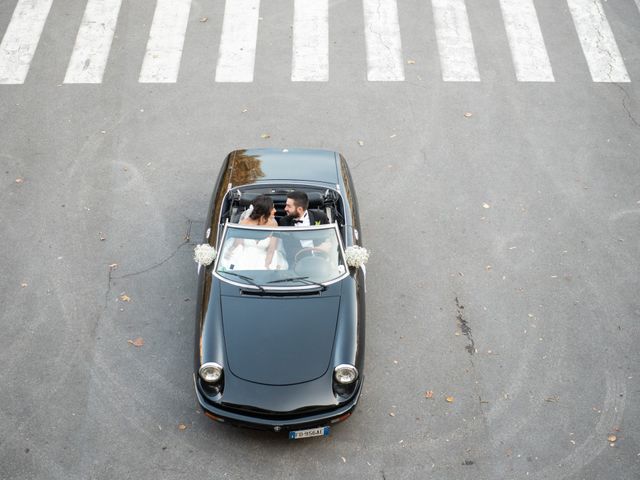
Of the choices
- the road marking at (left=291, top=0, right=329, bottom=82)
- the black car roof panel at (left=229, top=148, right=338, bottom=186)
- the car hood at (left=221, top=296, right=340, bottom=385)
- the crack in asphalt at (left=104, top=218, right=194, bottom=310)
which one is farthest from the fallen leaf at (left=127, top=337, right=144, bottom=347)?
the road marking at (left=291, top=0, right=329, bottom=82)

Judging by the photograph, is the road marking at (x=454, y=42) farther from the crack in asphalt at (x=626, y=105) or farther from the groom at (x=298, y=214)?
the groom at (x=298, y=214)

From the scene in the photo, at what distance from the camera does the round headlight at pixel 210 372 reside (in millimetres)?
7148

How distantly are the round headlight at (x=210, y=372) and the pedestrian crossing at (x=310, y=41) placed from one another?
253 inches

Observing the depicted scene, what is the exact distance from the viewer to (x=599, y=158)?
11141 millimetres

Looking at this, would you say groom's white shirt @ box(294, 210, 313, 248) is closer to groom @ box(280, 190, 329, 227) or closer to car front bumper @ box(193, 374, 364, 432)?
groom @ box(280, 190, 329, 227)

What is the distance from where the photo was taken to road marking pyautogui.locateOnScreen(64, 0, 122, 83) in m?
12.2

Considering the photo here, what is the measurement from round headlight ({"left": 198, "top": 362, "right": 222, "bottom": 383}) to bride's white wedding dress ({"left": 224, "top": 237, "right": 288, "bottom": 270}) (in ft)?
3.96

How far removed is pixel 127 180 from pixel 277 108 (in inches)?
111

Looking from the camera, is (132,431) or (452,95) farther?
(452,95)

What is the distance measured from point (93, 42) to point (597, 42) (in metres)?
9.37

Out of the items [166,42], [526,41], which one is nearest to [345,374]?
[166,42]

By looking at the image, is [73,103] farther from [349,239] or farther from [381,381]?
[381,381]

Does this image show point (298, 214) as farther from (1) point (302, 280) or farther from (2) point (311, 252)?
(1) point (302, 280)

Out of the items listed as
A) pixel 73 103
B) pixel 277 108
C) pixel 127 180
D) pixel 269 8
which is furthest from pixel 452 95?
pixel 73 103
